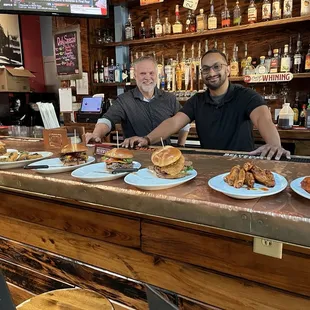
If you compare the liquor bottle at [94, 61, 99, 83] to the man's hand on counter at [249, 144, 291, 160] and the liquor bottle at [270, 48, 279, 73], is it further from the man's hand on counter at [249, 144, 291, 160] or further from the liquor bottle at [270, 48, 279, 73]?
the man's hand on counter at [249, 144, 291, 160]

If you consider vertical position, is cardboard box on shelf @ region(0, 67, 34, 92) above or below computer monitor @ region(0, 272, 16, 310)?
above

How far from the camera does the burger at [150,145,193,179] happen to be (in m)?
1.07

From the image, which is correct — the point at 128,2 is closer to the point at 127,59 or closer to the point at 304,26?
the point at 127,59

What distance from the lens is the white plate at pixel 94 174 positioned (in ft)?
3.57

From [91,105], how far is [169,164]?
3161 millimetres

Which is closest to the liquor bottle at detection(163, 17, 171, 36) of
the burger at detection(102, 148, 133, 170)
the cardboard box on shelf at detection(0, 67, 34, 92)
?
the cardboard box on shelf at detection(0, 67, 34, 92)

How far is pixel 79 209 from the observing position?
4.38ft

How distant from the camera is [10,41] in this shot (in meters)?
4.93

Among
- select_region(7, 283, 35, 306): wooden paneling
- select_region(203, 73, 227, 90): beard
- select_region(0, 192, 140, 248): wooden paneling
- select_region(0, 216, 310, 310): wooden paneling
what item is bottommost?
select_region(7, 283, 35, 306): wooden paneling

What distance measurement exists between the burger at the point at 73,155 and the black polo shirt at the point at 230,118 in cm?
122

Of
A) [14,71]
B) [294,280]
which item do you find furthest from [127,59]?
[294,280]

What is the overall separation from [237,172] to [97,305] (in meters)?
0.59

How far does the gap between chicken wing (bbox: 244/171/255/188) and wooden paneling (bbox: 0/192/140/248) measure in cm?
45

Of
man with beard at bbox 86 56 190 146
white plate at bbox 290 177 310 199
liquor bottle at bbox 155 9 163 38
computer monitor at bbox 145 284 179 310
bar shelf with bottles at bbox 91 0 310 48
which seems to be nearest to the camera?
computer monitor at bbox 145 284 179 310
